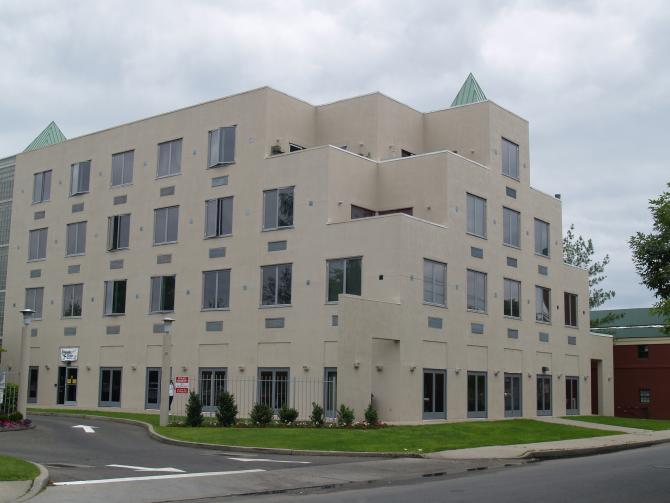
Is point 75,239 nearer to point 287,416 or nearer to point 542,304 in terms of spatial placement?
point 287,416

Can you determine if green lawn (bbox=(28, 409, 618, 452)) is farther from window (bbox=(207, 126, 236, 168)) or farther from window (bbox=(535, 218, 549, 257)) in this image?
window (bbox=(535, 218, 549, 257))

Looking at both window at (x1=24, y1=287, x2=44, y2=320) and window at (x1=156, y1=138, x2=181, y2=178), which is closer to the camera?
window at (x1=156, y1=138, x2=181, y2=178)

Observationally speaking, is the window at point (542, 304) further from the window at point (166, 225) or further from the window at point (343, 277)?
the window at point (166, 225)

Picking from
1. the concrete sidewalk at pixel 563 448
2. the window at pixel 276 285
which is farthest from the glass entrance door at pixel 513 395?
the window at pixel 276 285

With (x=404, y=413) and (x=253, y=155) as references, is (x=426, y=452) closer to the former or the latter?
(x=404, y=413)

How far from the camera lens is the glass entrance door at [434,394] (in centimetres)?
3581

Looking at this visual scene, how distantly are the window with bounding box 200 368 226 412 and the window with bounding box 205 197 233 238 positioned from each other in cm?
636

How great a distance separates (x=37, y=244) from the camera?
4897 cm

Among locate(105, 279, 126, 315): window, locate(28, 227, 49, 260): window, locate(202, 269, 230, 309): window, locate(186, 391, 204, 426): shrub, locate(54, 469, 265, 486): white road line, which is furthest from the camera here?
locate(28, 227, 49, 260): window

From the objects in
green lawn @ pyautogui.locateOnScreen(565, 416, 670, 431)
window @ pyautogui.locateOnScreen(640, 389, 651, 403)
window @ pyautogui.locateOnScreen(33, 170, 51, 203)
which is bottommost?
green lawn @ pyautogui.locateOnScreen(565, 416, 670, 431)

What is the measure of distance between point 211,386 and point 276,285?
18.8 feet

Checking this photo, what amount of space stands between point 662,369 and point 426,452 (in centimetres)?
3210

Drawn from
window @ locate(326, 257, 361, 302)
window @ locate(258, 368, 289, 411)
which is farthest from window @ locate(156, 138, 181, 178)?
window @ locate(258, 368, 289, 411)

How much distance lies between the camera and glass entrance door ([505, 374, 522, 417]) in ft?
135
